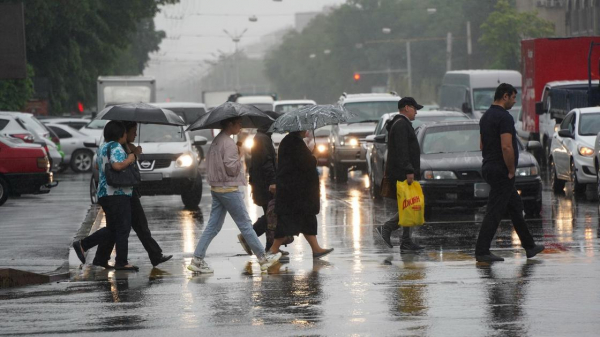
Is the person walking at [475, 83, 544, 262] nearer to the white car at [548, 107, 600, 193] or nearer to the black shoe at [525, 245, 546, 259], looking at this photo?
the black shoe at [525, 245, 546, 259]

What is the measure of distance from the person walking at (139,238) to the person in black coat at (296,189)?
4.30 ft

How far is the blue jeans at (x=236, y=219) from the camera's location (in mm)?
12750

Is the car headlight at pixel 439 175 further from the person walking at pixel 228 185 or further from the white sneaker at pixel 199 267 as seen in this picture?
the white sneaker at pixel 199 267

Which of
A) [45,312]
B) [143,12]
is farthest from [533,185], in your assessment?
[143,12]

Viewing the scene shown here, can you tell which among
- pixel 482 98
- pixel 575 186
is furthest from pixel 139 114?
pixel 482 98

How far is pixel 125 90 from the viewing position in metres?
48.8

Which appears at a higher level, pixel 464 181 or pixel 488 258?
pixel 464 181

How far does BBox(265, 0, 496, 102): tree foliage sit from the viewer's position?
104562 millimetres

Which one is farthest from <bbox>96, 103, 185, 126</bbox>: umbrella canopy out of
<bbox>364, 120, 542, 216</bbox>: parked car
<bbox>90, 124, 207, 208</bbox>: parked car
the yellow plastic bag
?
<bbox>90, 124, 207, 208</bbox>: parked car

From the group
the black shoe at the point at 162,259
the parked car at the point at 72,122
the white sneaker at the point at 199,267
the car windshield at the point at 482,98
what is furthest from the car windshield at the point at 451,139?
the parked car at the point at 72,122

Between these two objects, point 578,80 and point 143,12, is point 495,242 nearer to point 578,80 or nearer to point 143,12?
point 578,80

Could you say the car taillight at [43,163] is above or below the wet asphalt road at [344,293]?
above

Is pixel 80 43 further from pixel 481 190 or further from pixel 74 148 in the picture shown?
pixel 481 190

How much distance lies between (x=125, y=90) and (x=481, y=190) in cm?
3264
